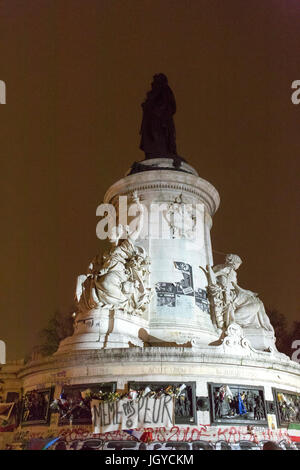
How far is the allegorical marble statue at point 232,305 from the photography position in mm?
15078

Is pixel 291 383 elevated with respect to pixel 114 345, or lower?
lower

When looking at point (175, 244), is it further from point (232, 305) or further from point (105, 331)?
point (105, 331)

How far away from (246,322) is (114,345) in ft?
18.2

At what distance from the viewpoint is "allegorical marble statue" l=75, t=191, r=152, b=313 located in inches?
522

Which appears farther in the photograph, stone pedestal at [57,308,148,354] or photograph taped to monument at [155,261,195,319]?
photograph taped to monument at [155,261,195,319]

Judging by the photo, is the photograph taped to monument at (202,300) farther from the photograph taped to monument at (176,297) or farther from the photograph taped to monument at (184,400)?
the photograph taped to monument at (184,400)

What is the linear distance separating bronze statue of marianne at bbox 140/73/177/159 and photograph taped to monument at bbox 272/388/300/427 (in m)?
11.7

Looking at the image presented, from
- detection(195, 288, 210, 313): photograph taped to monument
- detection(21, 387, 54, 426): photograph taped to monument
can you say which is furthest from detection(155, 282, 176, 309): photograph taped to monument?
detection(21, 387, 54, 426): photograph taped to monument

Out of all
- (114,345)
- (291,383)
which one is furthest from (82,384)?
(291,383)

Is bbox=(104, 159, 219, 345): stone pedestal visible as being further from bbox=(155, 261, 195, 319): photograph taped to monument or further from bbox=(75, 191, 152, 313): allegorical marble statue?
bbox=(75, 191, 152, 313): allegorical marble statue

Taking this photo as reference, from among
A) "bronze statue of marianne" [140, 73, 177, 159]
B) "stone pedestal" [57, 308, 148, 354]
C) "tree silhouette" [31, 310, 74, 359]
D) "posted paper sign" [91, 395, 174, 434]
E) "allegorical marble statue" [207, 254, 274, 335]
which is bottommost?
"posted paper sign" [91, 395, 174, 434]

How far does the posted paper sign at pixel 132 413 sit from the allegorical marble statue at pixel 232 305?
16.1 feet
